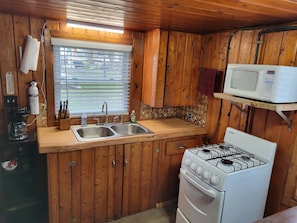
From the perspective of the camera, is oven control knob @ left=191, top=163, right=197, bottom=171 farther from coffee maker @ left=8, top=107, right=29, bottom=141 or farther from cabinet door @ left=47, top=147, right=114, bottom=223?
coffee maker @ left=8, top=107, right=29, bottom=141

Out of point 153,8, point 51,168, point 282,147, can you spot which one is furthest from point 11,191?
point 282,147

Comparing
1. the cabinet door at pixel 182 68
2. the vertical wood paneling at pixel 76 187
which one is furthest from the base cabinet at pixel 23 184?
the cabinet door at pixel 182 68

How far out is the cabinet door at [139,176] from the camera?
7.63 feet

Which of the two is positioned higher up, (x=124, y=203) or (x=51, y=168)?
(x=51, y=168)

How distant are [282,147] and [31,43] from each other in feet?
8.47

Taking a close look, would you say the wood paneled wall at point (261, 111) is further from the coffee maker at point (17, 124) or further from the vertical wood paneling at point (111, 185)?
the coffee maker at point (17, 124)

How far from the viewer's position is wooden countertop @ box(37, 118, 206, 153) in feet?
6.36

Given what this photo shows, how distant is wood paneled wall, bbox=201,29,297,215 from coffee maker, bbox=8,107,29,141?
2.10m

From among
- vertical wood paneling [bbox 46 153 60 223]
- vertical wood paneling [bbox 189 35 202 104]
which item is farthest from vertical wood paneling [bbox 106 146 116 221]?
vertical wood paneling [bbox 189 35 202 104]

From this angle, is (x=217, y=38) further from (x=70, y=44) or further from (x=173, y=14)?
(x=70, y=44)

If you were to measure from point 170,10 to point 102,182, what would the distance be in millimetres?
1751

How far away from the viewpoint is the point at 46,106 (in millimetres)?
2400

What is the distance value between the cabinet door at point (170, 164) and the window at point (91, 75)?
0.78m

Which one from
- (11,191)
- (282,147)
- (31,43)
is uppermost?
(31,43)
